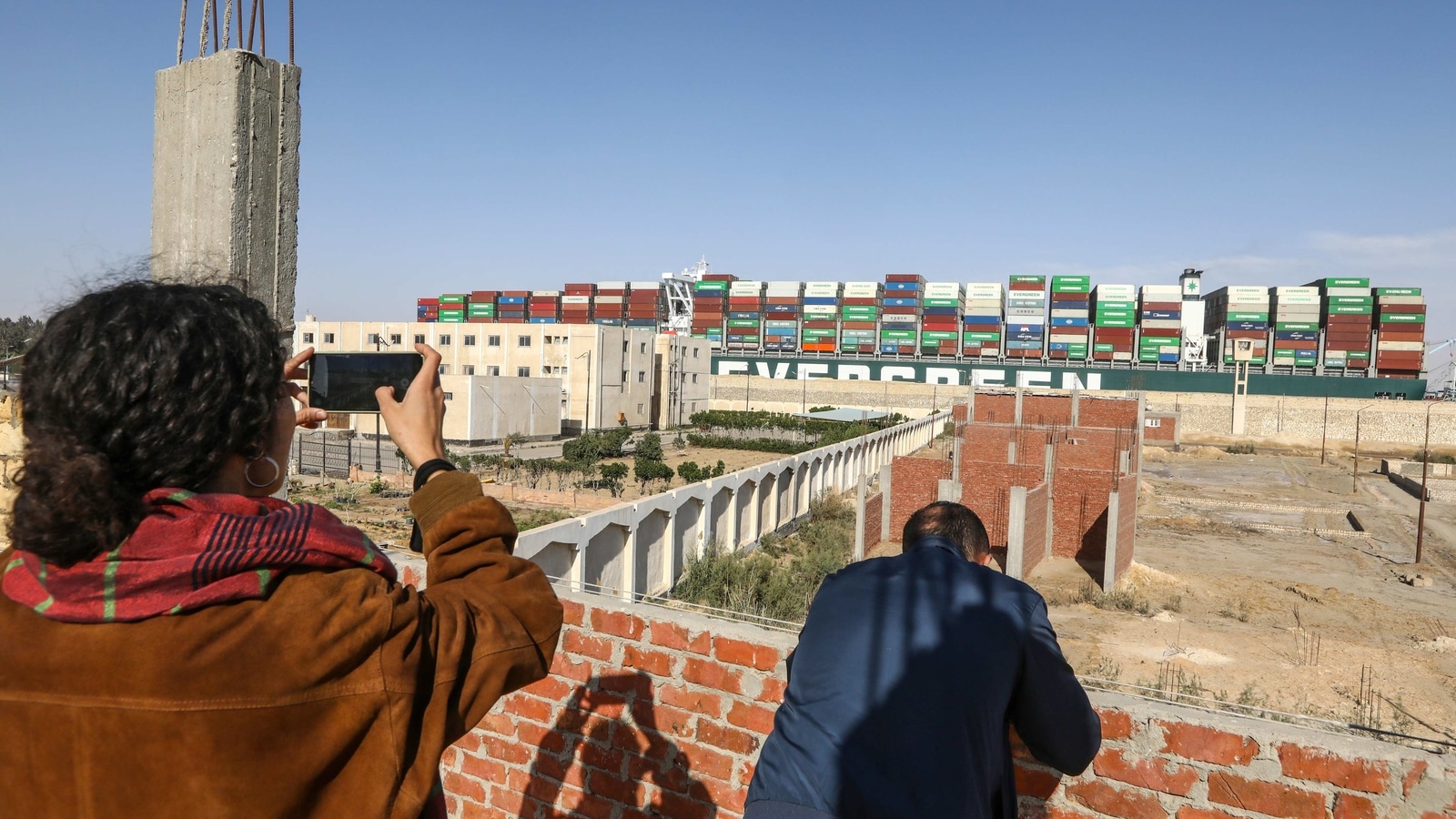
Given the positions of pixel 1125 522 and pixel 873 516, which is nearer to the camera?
pixel 1125 522

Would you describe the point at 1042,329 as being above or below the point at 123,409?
above

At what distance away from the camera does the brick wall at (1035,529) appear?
1313 centimetres

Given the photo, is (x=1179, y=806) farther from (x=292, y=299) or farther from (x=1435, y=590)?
(x=1435, y=590)

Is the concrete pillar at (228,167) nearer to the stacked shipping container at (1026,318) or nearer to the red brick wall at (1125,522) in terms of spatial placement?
the red brick wall at (1125,522)

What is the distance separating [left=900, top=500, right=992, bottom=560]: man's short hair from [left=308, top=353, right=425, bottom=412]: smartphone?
44.3 inches

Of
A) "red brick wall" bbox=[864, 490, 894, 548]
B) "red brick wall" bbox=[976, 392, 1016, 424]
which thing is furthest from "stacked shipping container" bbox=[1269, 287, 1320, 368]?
"red brick wall" bbox=[864, 490, 894, 548]

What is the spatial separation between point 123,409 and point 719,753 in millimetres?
2183

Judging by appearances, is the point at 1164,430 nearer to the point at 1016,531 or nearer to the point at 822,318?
the point at 822,318

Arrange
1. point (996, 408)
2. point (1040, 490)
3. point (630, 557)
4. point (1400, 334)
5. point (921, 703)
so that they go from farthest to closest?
point (1400, 334), point (996, 408), point (1040, 490), point (630, 557), point (921, 703)

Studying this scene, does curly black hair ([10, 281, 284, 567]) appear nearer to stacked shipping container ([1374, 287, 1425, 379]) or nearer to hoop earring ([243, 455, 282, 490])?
hoop earring ([243, 455, 282, 490])

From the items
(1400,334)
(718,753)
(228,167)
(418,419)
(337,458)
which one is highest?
(1400,334)

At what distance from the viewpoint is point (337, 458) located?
22688 millimetres

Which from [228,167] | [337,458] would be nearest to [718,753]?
[228,167]

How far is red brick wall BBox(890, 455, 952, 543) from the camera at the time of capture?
14688mm
